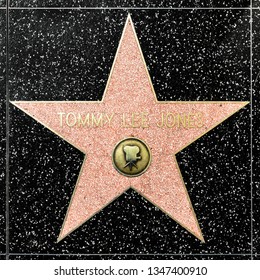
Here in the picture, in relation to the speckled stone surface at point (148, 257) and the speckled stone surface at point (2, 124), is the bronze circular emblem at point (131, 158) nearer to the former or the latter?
the speckled stone surface at point (148, 257)

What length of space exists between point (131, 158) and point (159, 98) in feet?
0.99

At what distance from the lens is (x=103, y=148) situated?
2.38 m

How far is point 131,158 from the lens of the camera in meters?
2.36

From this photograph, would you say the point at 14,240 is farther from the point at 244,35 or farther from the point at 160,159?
the point at 244,35

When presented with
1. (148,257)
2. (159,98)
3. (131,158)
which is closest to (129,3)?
(159,98)

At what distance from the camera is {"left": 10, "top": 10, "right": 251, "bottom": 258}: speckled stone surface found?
7.82 feet

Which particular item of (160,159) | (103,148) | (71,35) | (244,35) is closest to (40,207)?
(103,148)

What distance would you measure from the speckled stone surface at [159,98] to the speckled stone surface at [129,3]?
4cm
